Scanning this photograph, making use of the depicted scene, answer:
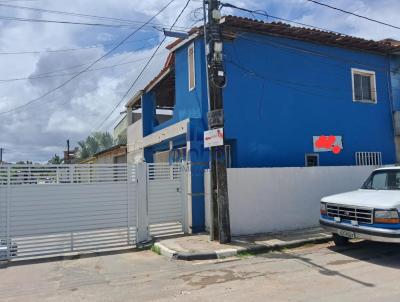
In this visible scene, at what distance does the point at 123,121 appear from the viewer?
2478 centimetres

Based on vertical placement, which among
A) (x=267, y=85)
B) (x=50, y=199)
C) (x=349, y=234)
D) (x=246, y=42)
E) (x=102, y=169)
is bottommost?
(x=349, y=234)

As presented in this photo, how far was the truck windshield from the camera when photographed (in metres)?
8.93

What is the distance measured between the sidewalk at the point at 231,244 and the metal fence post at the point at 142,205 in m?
0.46

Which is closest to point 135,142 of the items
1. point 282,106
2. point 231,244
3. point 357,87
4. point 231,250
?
point 282,106

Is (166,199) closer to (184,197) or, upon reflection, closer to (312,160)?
(184,197)

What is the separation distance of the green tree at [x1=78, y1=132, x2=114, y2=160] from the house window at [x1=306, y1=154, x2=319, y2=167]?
4075 cm

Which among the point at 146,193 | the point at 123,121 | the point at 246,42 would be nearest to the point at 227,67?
the point at 246,42

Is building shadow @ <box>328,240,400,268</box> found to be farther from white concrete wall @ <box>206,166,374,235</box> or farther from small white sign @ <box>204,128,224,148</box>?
small white sign @ <box>204,128,224,148</box>

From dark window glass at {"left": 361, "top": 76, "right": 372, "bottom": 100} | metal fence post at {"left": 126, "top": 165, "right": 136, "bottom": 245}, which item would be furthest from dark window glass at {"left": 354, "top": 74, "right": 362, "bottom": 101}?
metal fence post at {"left": 126, "top": 165, "right": 136, "bottom": 245}

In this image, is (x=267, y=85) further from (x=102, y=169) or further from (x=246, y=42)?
(x=102, y=169)

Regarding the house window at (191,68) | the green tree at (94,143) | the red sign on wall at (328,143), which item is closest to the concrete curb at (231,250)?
the red sign on wall at (328,143)

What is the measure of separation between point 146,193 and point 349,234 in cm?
501

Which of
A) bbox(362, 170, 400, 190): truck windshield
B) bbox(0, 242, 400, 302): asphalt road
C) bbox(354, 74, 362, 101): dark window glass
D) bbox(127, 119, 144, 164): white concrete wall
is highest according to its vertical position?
bbox(354, 74, 362, 101): dark window glass

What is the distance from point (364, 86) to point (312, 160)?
4.12 m
